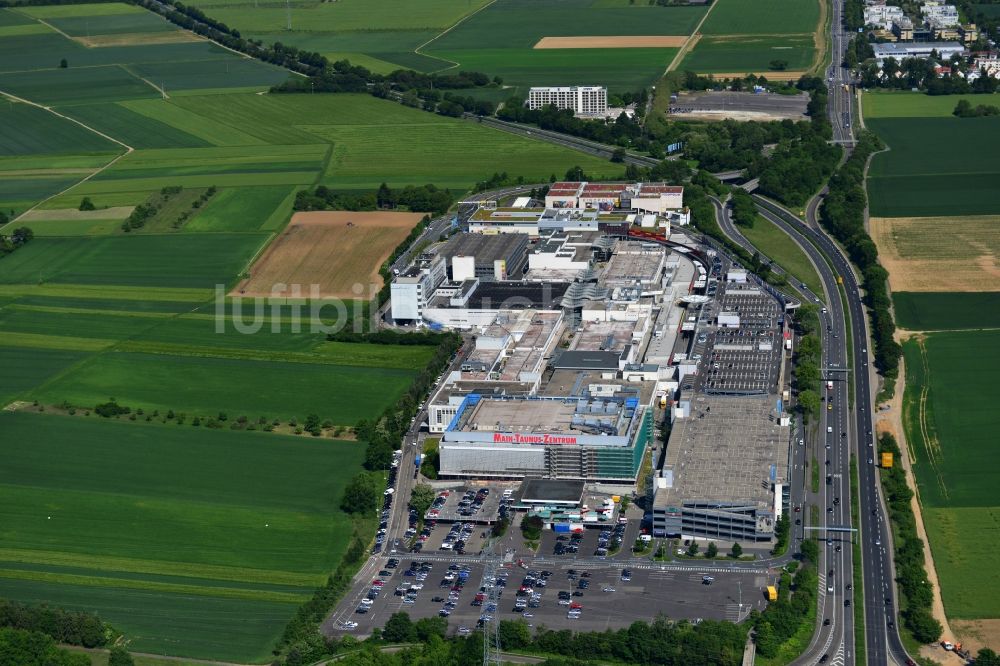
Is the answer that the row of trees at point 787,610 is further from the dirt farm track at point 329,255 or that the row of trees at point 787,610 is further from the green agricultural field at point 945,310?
the dirt farm track at point 329,255

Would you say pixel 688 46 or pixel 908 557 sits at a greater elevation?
pixel 688 46

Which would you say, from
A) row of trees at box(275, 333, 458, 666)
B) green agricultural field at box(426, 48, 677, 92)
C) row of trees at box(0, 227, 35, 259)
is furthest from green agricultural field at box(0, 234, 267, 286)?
green agricultural field at box(426, 48, 677, 92)

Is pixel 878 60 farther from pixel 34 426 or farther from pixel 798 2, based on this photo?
pixel 34 426

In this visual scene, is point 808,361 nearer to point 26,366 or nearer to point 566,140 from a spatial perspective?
point 26,366

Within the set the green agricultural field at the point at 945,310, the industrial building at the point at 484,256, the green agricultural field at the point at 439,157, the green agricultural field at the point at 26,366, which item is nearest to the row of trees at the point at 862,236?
the green agricultural field at the point at 945,310

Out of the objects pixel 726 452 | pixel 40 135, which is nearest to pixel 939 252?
pixel 726 452

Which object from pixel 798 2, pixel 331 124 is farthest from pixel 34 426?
pixel 798 2
